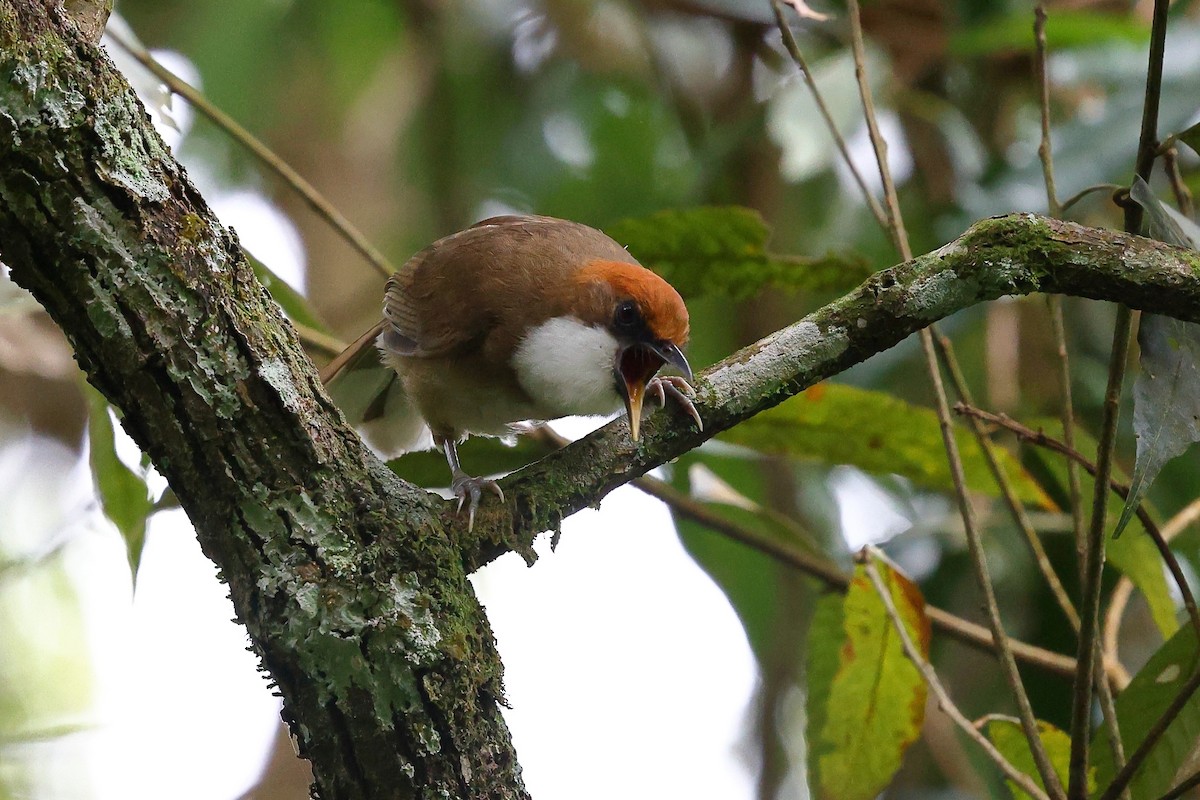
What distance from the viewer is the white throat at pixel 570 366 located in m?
2.67

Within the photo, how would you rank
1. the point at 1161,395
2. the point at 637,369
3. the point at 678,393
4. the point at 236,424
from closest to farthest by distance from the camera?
the point at 236,424 → the point at 1161,395 → the point at 678,393 → the point at 637,369

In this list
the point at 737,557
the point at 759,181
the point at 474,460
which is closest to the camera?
the point at 474,460

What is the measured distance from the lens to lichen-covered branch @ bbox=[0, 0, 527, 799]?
1657mm

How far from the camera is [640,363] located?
267cm

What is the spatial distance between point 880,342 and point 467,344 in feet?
3.93

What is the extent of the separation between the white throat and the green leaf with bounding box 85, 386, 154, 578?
0.94 m

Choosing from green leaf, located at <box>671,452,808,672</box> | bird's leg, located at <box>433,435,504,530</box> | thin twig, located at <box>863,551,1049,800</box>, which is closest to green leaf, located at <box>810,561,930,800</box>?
thin twig, located at <box>863,551,1049,800</box>

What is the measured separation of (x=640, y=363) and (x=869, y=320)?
2.53 ft

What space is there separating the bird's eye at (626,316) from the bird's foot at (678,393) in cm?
33

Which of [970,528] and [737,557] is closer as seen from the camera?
[970,528]

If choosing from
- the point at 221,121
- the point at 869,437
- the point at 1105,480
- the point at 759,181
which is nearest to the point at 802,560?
the point at 869,437

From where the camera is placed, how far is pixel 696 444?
82.7 inches

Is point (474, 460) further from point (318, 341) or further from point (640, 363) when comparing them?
point (640, 363)

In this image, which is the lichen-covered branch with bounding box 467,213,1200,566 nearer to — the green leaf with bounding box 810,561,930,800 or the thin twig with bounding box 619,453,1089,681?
the green leaf with bounding box 810,561,930,800
